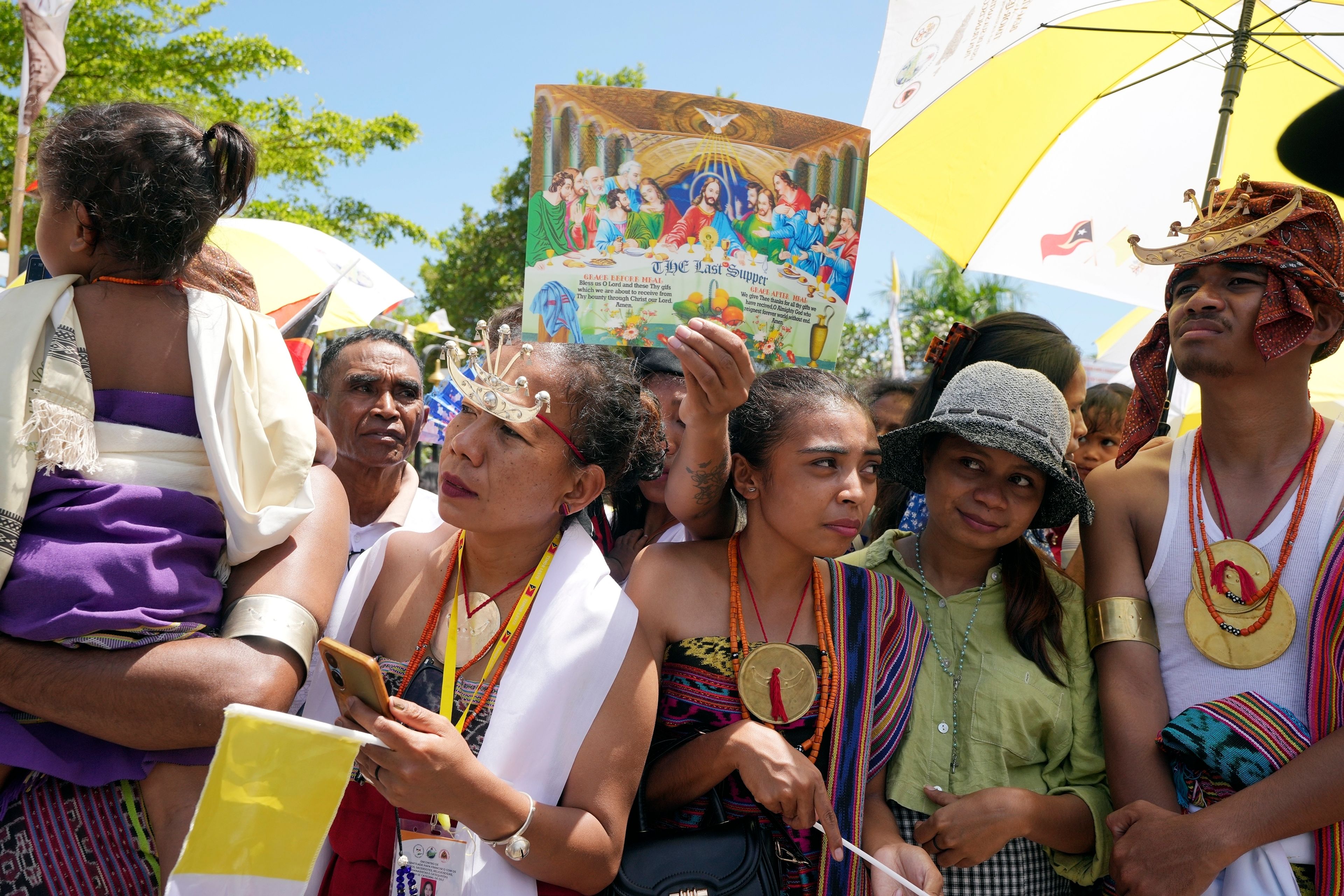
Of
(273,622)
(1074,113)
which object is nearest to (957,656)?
(273,622)

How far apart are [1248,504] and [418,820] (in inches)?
88.0

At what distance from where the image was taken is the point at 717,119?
208 cm

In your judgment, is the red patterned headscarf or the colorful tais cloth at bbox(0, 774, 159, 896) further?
Result: the red patterned headscarf

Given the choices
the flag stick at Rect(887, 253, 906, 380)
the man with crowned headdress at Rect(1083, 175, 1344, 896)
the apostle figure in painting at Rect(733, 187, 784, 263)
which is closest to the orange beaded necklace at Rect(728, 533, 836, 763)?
the man with crowned headdress at Rect(1083, 175, 1344, 896)

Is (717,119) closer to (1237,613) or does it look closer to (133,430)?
(133,430)

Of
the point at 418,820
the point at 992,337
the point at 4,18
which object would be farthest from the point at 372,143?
the point at 418,820

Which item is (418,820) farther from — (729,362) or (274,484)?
(729,362)

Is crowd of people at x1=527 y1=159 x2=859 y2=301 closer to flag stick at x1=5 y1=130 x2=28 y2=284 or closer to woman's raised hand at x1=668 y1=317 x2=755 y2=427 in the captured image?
woman's raised hand at x1=668 y1=317 x2=755 y2=427

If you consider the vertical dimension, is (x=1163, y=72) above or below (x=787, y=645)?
above

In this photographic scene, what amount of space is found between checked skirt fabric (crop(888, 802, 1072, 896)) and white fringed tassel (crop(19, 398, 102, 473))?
197 cm

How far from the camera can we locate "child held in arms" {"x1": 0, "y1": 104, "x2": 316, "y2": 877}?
1.74m

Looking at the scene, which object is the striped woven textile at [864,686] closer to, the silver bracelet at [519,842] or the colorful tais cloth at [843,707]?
the colorful tais cloth at [843,707]

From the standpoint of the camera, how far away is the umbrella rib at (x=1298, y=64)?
3707 mm

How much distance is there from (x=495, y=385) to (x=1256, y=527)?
78.5 inches
